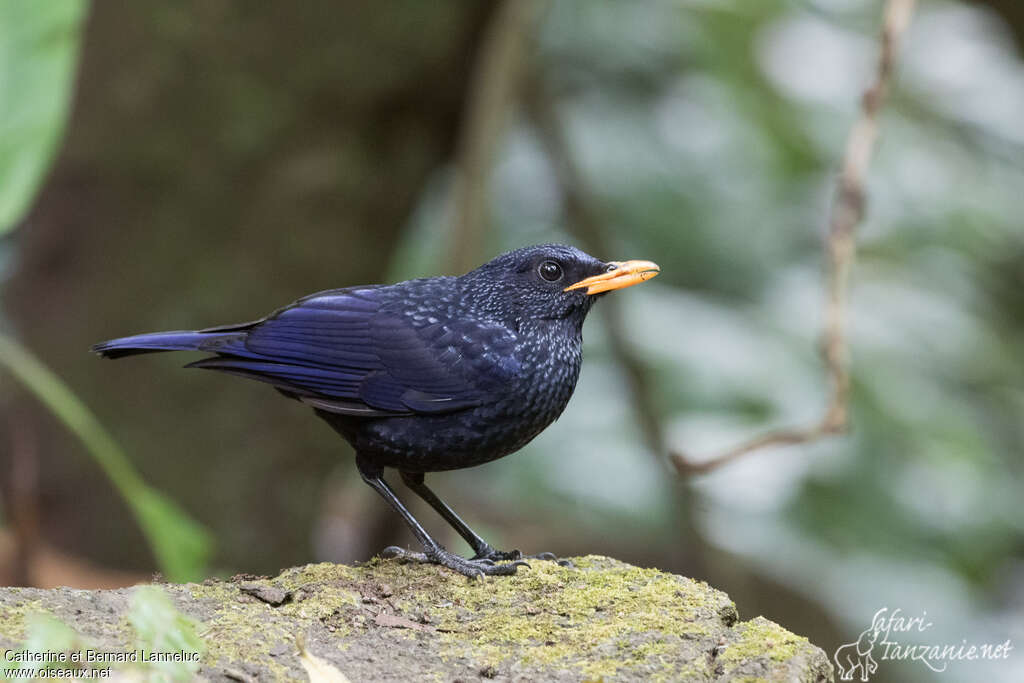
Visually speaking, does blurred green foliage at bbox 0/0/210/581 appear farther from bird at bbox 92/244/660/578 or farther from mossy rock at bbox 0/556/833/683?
mossy rock at bbox 0/556/833/683

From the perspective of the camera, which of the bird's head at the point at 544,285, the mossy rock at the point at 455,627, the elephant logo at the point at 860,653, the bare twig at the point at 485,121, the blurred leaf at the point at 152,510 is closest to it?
the mossy rock at the point at 455,627

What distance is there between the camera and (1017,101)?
694cm

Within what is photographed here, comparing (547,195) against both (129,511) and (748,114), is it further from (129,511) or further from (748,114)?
(129,511)

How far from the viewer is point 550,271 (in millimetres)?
3193

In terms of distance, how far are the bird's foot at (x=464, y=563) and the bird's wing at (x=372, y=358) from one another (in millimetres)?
401

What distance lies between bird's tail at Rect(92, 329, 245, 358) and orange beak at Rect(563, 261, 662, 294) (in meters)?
0.92

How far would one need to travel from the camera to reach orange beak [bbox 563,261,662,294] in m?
3.04

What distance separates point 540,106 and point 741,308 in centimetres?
159

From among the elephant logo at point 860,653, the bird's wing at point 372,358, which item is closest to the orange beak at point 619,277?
the bird's wing at point 372,358

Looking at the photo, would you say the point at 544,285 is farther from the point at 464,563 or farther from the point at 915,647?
the point at 915,647

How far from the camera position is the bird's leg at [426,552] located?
119 inches

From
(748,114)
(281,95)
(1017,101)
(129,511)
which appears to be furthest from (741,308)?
(129,511)

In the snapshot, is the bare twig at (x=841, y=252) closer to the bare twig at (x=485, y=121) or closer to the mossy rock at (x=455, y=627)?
the mossy rock at (x=455, y=627)

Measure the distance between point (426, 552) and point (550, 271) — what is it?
0.82 metres
